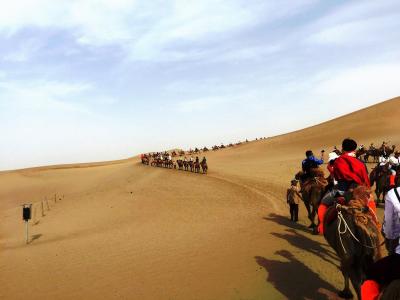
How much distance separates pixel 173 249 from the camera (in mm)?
12984

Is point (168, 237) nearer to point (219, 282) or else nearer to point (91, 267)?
point (91, 267)

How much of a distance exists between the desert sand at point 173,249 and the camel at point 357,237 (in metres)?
1.23

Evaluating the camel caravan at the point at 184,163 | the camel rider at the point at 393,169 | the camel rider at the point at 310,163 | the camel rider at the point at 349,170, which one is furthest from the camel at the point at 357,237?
the camel caravan at the point at 184,163

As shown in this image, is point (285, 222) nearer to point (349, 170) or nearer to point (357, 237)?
point (349, 170)

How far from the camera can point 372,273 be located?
15.4ft

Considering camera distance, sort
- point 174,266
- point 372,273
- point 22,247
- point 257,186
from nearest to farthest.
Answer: point 372,273
point 174,266
point 22,247
point 257,186

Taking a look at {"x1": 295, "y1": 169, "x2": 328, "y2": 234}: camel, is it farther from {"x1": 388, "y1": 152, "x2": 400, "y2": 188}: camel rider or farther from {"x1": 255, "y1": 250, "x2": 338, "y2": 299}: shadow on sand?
{"x1": 388, "y1": 152, "x2": 400, "y2": 188}: camel rider

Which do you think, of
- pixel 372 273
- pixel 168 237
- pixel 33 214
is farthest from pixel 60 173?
pixel 372 273

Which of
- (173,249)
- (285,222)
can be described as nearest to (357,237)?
(173,249)

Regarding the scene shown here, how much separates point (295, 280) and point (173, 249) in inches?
195

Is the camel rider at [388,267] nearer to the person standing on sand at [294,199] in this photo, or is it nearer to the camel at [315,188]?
the camel at [315,188]

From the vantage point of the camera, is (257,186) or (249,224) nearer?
(249,224)

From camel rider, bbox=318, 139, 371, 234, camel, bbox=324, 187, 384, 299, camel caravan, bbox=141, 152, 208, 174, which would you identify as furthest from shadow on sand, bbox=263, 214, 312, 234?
camel caravan, bbox=141, 152, 208, 174

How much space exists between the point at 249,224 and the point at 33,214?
17.7m
